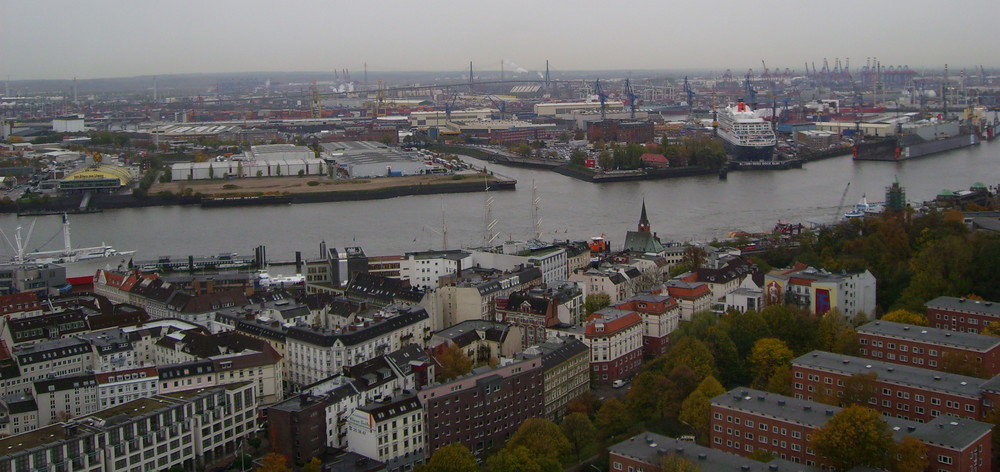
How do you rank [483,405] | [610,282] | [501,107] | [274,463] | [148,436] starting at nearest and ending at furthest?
[274,463] → [148,436] → [483,405] → [610,282] → [501,107]

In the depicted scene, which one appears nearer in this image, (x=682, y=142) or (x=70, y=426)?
(x=70, y=426)

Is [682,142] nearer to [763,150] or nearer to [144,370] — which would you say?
[763,150]

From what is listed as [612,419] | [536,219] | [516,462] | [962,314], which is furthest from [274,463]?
[536,219]

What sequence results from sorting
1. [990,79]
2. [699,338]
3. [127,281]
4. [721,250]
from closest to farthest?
1. [699,338]
2. [127,281]
3. [721,250]
4. [990,79]

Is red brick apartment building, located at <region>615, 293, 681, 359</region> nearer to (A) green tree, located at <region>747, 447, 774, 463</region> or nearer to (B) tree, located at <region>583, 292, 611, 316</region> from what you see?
(B) tree, located at <region>583, 292, 611, 316</region>

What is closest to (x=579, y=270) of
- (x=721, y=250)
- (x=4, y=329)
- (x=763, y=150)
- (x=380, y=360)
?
(x=721, y=250)

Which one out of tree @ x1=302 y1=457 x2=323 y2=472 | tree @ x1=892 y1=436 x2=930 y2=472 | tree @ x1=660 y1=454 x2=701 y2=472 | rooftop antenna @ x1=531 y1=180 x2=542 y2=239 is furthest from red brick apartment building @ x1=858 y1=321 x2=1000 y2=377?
rooftop antenna @ x1=531 y1=180 x2=542 y2=239

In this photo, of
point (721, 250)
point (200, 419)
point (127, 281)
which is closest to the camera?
point (200, 419)

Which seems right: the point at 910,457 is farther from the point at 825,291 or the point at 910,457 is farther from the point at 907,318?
the point at 825,291
